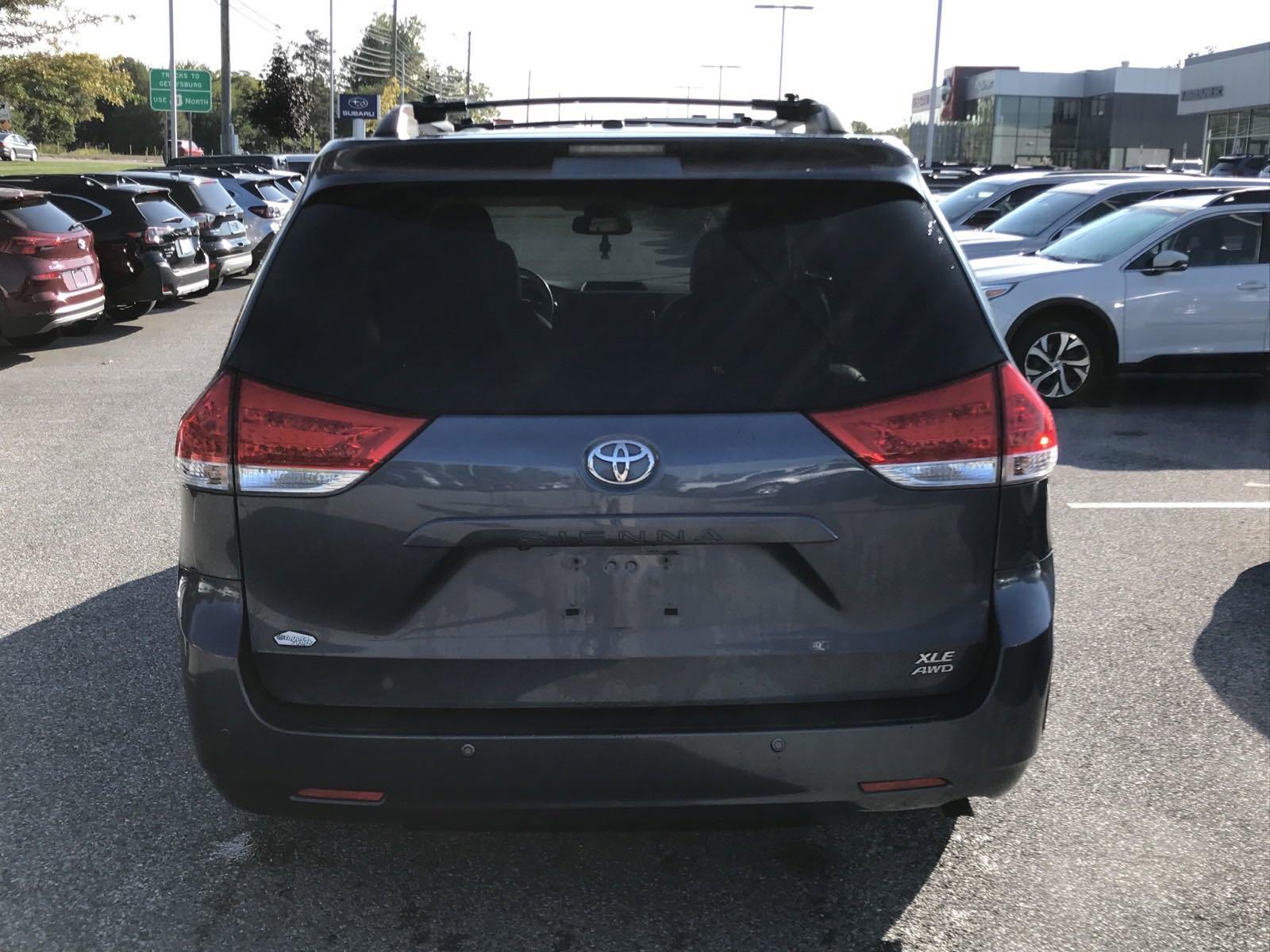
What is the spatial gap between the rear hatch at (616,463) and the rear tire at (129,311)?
600 inches

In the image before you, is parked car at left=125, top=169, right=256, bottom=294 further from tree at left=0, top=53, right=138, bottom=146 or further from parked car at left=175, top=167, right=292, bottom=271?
tree at left=0, top=53, right=138, bottom=146

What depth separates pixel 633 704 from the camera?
110 inches

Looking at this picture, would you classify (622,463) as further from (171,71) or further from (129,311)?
(171,71)

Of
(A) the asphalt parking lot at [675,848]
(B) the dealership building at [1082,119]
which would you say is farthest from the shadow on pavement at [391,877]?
(B) the dealership building at [1082,119]

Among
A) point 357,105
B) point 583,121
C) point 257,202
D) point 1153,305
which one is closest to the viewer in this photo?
point 583,121

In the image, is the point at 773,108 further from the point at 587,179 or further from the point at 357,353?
the point at 357,353

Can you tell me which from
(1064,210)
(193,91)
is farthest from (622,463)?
(193,91)

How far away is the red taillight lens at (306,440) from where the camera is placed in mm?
2719

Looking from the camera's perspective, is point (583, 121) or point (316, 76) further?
point (316, 76)

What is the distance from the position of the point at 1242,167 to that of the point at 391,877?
33.6m

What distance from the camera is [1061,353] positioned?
37.4 ft

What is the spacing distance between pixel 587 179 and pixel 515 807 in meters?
1.28

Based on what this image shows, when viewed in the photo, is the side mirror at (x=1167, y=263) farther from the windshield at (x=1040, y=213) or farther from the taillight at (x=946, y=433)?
the taillight at (x=946, y=433)

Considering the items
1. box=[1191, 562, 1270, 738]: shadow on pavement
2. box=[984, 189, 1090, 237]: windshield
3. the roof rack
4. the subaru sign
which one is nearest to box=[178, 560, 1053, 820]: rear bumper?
the roof rack
